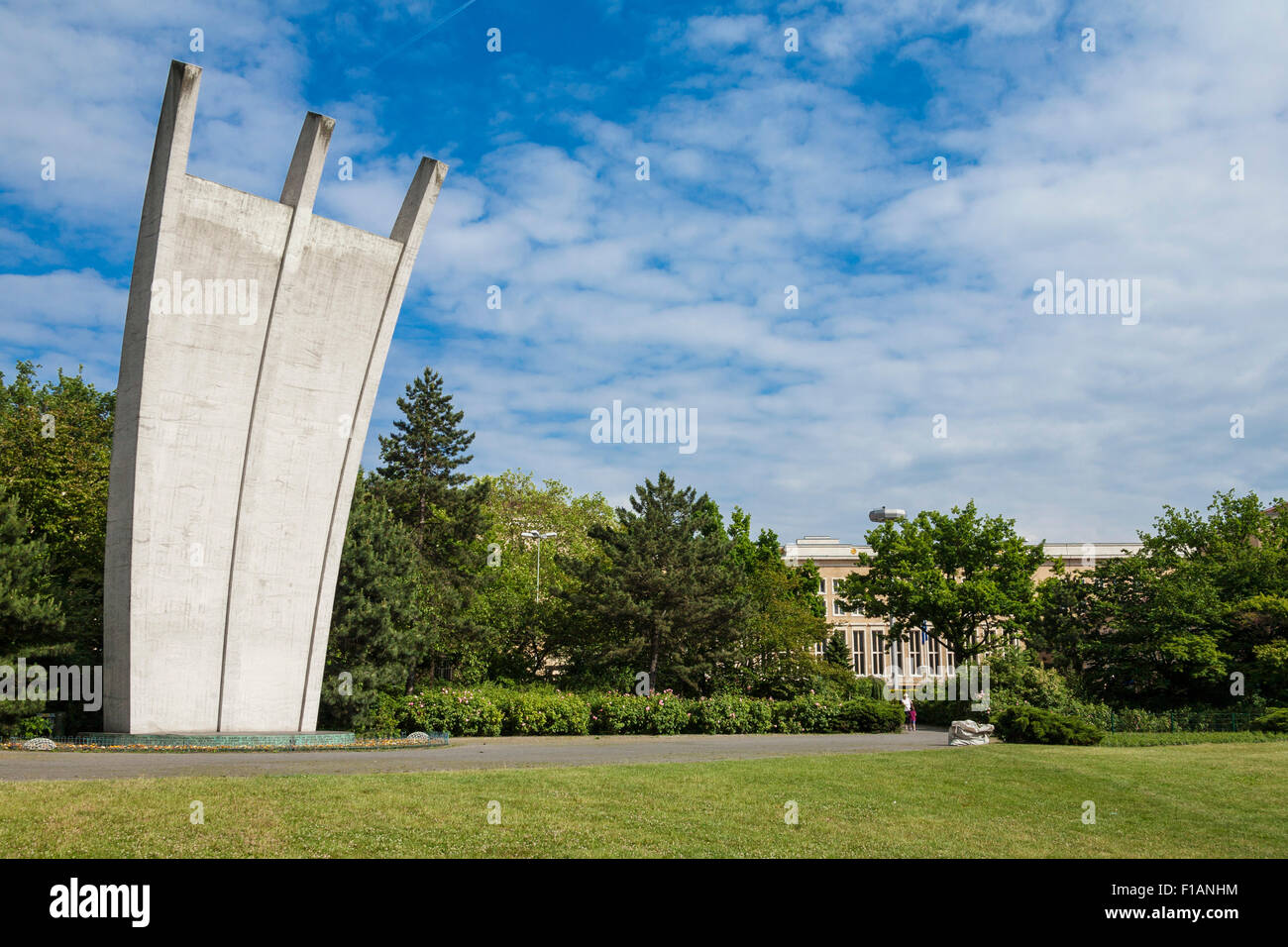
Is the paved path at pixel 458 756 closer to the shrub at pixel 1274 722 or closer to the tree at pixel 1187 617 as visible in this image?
the shrub at pixel 1274 722

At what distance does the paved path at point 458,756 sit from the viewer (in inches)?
561

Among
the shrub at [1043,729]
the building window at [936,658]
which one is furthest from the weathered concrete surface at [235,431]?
the building window at [936,658]

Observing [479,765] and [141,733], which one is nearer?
[479,765]

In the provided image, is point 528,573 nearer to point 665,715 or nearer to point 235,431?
point 665,715

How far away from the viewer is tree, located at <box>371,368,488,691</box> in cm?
3950

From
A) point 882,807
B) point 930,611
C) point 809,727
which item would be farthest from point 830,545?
point 882,807

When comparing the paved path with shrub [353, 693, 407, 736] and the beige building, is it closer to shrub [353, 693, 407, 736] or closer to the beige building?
shrub [353, 693, 407, 736]

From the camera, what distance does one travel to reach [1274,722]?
93.7 feet

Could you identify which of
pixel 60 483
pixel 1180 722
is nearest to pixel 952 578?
pixel 1180 722

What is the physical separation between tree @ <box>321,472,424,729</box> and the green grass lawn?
14186 mm

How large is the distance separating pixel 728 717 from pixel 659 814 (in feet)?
69.2
